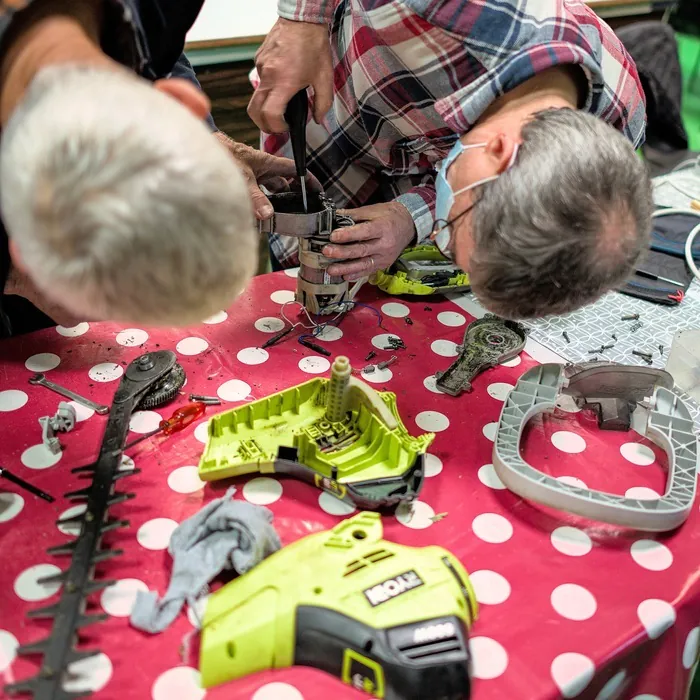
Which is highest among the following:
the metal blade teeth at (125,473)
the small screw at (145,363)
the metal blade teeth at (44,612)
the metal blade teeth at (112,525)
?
the small screw at (145,363)

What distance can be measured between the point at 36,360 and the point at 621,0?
2331mm

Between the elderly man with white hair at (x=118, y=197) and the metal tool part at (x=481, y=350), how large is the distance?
1.91 feet

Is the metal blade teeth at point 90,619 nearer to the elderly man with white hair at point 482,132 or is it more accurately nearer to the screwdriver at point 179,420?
the screwdriver at point 179,420

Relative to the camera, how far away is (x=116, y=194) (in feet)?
1.49

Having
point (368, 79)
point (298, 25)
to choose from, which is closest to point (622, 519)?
point (368, 79)

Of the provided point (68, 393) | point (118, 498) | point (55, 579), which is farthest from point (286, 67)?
point (55, 579)

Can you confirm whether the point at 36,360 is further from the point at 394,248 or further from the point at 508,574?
the point at 508,574

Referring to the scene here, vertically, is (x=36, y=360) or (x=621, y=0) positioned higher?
(x=621, y=0)

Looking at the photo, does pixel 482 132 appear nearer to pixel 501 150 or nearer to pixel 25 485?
pixel 501 150

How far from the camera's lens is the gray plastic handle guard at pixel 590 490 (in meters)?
0.83

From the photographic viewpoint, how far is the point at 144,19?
724 millimetres

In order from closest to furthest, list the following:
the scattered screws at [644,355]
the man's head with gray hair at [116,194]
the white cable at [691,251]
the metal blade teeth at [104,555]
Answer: the man's head with gray hair at [116,194], the metal blade teeth at [104,555], the scattered screws at [644,355], the white cable at [691,251]

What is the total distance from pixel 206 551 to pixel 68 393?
1.19ft

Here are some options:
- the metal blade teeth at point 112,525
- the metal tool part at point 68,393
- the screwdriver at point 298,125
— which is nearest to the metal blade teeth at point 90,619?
the metal blade teeth at point 112,525
